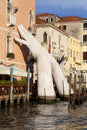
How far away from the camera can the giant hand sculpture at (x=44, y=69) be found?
33406mm

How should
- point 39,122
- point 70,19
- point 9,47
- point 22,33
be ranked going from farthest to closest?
point 70,19 → point 22,33 → point 9,47 → point 39,122

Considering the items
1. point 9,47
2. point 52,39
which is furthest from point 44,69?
point 52,39

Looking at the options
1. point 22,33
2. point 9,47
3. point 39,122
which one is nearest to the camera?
point 39,122

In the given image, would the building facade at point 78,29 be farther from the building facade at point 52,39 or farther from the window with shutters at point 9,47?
the window with shutters at point 9,47

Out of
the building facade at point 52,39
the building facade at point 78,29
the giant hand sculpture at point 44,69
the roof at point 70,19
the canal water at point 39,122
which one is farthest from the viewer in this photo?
the roof at point 70,19

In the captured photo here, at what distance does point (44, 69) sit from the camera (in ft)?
113

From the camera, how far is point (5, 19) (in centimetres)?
3325

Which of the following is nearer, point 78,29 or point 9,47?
point 9,47

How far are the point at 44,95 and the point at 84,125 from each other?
1335 centimetres

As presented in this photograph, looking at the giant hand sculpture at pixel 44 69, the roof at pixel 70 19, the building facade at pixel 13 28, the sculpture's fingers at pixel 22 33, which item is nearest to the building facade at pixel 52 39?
the roof at pixel 70 19

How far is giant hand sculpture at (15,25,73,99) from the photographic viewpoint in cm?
3341

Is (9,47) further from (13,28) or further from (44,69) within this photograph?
(44,69)

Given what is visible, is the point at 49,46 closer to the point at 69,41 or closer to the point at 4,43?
the point at 69,41

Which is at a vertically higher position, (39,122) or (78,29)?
(78,29)
